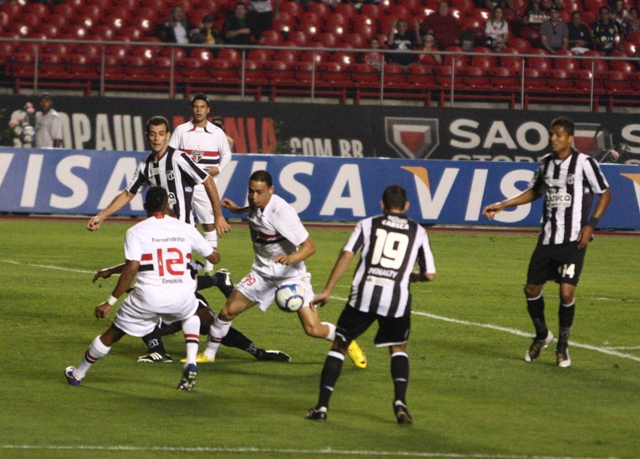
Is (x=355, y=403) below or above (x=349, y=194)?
above

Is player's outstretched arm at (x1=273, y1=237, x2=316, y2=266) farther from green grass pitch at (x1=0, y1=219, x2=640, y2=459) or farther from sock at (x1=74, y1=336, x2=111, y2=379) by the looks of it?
sock at (x1=74, y1=336, x2=111, y2=379)

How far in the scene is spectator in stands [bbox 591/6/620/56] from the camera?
84.4ft

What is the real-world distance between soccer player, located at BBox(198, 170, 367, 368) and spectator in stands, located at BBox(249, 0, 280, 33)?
17.1 m

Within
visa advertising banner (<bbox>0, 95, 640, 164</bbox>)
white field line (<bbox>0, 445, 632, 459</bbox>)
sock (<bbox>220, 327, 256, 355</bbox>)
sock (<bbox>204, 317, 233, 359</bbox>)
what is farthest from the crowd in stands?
white field line (<bbox>0, 445, 632, 459</bbox>)

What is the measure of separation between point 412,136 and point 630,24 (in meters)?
7.14

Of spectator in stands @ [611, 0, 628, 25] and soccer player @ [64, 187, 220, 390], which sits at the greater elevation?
spectator in stands @ [611, 0, 628, 25]

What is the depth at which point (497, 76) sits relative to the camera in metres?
23.9

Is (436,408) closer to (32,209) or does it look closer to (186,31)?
(32,209)

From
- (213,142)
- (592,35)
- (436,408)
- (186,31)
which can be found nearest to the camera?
(436,408)

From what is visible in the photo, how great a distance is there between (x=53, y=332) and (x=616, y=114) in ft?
55.6

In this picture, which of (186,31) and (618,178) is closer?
(618,178)

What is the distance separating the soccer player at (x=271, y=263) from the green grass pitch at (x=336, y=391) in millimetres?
464

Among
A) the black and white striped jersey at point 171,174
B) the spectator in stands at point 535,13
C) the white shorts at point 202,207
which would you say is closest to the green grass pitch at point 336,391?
the white shorts at point 202,207

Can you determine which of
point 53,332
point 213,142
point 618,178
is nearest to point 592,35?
point 618,178
